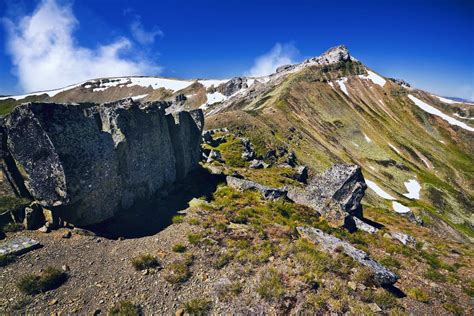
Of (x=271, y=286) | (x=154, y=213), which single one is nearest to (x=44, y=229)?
(x=154, y=213)

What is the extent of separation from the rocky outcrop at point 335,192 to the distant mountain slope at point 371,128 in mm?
15629

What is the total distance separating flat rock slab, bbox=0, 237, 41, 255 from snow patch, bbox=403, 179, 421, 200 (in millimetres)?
72410

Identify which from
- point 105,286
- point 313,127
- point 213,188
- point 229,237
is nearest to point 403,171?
point 313,127

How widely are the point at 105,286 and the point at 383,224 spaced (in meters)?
25.2

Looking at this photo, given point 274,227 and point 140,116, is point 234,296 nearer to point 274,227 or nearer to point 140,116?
point 274,227

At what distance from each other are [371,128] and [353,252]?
101 meters

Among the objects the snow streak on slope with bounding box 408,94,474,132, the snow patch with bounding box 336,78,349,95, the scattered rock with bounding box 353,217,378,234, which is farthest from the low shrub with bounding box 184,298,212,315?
the snow streak on slope with bounding box 408,94,474,132

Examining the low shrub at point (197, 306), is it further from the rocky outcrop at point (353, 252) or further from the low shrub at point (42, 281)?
the rocky outcrop at point (353, 252)

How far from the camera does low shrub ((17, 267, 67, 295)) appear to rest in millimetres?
10766

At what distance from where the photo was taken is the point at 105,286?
38.4ft

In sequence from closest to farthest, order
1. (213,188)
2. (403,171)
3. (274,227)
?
(274,227), (213,188), (403,171)

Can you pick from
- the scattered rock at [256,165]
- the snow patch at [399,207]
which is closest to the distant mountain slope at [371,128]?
the snow patch at [399,207]

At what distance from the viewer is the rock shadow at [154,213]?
15.7 metres

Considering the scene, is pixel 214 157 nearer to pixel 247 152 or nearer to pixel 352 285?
pixel 247 152
